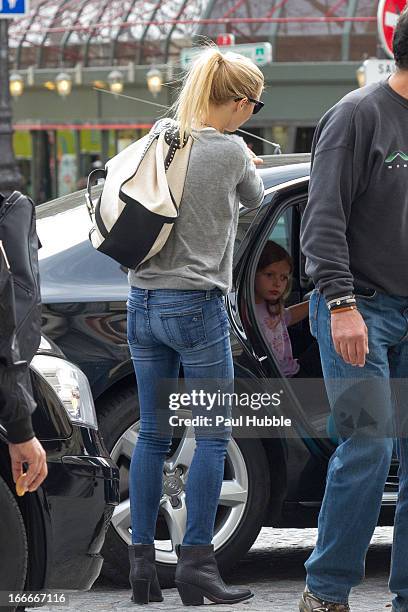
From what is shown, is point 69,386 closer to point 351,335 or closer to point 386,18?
A: point 351,335

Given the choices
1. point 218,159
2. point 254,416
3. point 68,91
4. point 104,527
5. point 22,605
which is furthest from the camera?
point 68,91

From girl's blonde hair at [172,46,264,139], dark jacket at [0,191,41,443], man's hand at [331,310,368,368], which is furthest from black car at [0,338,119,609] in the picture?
girl's blonde hair at [172,46,264,139]

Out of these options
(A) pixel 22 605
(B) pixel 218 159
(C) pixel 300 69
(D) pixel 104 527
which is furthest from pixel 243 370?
(C) pixel 300 69

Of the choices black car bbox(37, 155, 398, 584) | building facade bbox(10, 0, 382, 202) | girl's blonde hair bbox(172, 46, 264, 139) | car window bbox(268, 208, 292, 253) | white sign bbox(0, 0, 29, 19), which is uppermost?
girl's blonde hair bbox(172, 46, 264, 139)

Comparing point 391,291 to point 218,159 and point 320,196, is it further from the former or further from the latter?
point 218,159

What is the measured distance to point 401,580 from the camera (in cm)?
394

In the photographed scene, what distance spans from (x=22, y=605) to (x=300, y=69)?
29.5 meters

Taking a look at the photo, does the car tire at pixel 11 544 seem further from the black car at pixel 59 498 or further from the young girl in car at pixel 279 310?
the young girl in car at pixel 279 310

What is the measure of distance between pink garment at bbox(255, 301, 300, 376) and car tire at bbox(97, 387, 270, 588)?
0.34 m

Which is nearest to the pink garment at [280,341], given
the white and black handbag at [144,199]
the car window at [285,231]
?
the car window at [285,231]

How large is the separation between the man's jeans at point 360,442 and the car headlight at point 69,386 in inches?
26.7

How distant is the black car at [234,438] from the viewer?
4723 millimetres

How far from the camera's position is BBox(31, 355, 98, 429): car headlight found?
379 centimetres

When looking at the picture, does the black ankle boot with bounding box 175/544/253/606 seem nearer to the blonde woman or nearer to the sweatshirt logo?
the blonde woman
